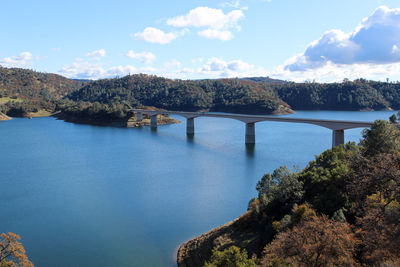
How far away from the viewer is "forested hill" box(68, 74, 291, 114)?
124m

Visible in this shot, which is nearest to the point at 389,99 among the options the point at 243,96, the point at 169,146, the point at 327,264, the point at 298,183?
the point at 243,96

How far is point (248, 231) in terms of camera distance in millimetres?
20906

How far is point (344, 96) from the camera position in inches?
5502

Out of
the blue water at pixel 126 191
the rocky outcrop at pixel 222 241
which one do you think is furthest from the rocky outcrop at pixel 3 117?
the rocky outcrop at pixel 222 241

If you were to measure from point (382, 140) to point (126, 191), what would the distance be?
21753 millimetres

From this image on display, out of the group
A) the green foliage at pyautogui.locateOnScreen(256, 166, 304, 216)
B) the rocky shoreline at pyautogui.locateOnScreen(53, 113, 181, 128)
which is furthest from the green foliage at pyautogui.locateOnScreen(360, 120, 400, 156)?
the rocky shoreline at pyautogui.locateOnScreen(53, 113, 181, 128)

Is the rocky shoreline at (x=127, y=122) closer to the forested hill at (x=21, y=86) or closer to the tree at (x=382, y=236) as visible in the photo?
→ the forested hill at (x=21, y=86)

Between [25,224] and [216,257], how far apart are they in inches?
695

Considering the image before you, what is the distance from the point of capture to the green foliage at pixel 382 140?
23.4m

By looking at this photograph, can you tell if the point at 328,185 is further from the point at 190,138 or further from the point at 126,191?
the point at 190,138

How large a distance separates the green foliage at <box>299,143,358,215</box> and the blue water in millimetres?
6446

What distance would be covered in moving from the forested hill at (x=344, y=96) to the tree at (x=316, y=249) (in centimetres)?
13242

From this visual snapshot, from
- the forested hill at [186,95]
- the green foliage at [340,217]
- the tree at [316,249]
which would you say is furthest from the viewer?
the forested hill at [186,95]

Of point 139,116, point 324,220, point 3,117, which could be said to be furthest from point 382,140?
point 3,117
